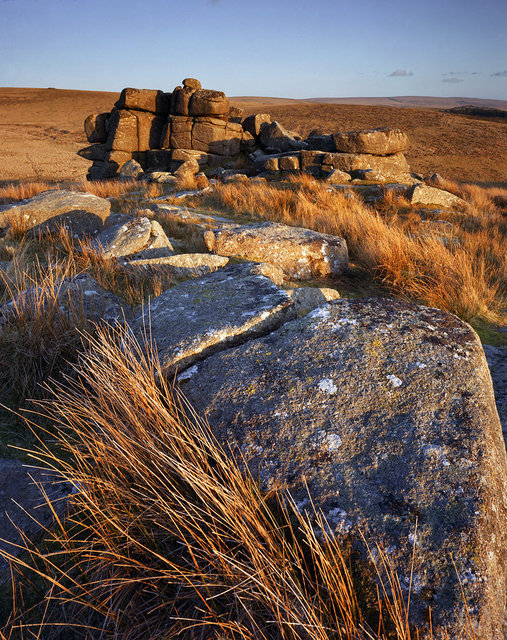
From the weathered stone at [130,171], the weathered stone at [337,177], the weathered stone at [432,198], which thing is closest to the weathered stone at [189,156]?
the weathered stone at [130,171]

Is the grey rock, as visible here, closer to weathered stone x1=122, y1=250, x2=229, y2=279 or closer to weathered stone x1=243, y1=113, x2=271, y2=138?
weathered stone x1=122, y1=250, x2=229, y2=279

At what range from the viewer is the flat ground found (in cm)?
2597

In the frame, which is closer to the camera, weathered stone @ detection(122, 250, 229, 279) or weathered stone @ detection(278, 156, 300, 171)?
weathered stone @ detection(122, 250, 229, 279)

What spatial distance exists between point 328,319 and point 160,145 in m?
20.1

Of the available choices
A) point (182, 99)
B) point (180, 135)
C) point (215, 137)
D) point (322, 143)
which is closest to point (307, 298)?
point (322, 143)

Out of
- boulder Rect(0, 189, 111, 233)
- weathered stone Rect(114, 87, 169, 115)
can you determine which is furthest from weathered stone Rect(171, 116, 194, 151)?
boulder Rect(0, 189, 111, 233)

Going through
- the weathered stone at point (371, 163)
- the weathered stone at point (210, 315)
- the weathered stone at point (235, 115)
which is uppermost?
the weathered stone at point (235, 115)

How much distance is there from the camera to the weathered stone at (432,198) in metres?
10.2

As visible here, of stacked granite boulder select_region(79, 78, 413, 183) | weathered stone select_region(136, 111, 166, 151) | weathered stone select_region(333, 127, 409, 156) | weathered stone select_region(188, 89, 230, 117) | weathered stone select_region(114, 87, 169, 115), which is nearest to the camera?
weathered stone select_region(333, 127, 409, 156)

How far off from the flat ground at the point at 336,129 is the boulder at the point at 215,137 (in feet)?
29.1

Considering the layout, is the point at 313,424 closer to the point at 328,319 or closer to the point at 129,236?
the point at 328,319

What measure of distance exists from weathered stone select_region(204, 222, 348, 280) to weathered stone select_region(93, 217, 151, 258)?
88cm

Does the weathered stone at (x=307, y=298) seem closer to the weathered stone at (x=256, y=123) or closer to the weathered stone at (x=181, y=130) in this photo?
the weathered stone at (x=181, y=130)

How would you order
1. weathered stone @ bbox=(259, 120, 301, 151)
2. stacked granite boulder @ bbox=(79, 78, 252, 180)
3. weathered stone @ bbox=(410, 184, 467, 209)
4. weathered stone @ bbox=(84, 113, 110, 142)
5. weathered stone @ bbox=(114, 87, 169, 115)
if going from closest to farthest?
weathered stone @ bbox=(410, 184, 467, 209) < weathered stone @ bbox=(259, 120, 301, 151) < stacked granite boulder @ bbox=(79, 78, 252, 180) < weathered stone @ bbox=(114, 87, 169, 115) < weathered stone @ bbox=(84, 113, 110, 142)
